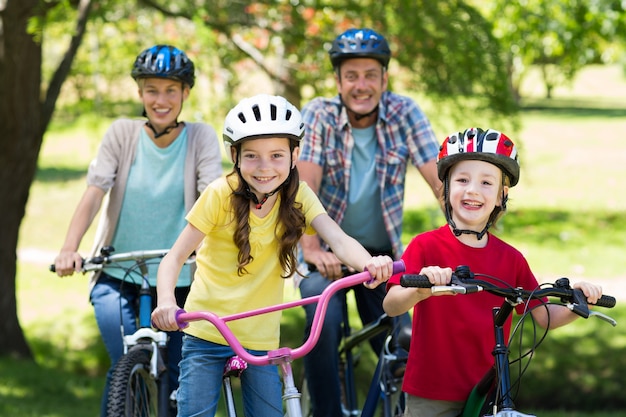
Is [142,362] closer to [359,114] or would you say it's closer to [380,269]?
[380,269]

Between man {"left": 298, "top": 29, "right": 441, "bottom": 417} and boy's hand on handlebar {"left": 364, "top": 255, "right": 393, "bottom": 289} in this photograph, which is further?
man {"left": 298, "top": 29, "right": 441, "bottom": 417}

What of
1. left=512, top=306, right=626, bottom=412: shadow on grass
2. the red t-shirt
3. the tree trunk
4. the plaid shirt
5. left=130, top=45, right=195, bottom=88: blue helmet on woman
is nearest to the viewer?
the red t-shirt

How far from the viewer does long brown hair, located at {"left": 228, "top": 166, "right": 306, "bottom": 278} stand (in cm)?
389

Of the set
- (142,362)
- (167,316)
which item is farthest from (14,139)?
(167,316)

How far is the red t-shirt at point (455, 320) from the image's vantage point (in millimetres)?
3729

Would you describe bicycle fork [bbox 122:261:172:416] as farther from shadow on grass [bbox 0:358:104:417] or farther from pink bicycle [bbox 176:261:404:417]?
shadow on grass [bbox 0:358:104:417]

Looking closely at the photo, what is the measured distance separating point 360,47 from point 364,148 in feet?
1.69

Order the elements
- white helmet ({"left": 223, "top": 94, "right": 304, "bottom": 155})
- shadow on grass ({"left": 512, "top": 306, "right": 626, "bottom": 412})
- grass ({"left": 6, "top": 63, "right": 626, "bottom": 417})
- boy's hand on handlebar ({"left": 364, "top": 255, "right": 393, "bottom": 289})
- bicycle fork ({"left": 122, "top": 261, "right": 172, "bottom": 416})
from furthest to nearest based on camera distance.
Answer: shadow on grass ({"left": 512, "top": 306, "right": 626, "bottom": 412}) < grass ({"left": 6, "top": 63, "right": 626, "bottom": 417}) < bicycle fork ({"left": 122, "top": 261, "right": 172, "bottom": 416}) < white helmet ({"left": 223, "top": 94, "right": 304, "bottom": 155}) < boy's hand on handlebar ({"left": 364, "top": 255, "right": 393, "bottom": 289})

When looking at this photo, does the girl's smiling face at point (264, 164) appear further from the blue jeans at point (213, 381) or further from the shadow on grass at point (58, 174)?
the shadow on grass at point (58, 174)

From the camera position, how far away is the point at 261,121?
3869mm

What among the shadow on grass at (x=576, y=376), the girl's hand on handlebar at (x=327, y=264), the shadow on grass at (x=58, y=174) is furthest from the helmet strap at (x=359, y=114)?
the shadow on grass at (x=58, y=174)

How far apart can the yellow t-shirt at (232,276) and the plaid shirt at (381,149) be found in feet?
3.35

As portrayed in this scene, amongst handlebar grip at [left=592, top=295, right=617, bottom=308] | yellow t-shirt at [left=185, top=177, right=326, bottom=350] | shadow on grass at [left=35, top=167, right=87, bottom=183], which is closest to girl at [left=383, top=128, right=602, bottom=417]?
handlebar grip at [left=592, top=295, right=617, bottom=308]

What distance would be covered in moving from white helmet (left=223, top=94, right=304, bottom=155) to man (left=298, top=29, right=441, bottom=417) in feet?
3.53
